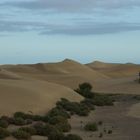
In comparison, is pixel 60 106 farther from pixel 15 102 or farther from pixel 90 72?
pixel 90 72

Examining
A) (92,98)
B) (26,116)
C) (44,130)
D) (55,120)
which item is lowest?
(44,130)

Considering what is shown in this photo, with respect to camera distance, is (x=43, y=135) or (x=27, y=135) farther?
(x=43, y=135)

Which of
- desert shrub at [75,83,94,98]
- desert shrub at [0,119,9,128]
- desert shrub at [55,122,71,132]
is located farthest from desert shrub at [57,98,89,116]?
desert shrub at [75,83,94,98]

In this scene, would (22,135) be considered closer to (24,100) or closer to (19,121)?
(19,121)

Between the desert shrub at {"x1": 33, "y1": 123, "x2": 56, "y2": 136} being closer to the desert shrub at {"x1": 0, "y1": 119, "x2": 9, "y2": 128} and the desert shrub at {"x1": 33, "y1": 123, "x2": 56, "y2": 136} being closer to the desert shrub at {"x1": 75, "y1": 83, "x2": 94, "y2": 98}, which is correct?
the desert shrub at {"x1": 0, "y1": 119, "x2": 9, "y2": 128}

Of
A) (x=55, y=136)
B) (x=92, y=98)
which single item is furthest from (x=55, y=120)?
(x=92, y=98)

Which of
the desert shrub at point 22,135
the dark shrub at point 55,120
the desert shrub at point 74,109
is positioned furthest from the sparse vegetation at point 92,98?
the desert shrub at point 22,135

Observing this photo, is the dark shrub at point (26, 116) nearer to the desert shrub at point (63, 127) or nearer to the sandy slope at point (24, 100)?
the sandy slope at point (24, 100)

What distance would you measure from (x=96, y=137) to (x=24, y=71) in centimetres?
13815

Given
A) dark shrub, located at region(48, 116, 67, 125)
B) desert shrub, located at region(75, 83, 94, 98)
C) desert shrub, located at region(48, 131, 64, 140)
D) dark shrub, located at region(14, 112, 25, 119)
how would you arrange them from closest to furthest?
desert shrub, located at region(48, 131, 64, 140) < dark shrub, located at region(48, 116, 67, 125) < dark shrub, located at region(14, 112, 25, 119) < desert shrub, located at region(75, 83, 94, 98)

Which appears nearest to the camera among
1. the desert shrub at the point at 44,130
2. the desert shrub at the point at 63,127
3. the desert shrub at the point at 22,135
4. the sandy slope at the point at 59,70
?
the desert shrub at the point at 22,135

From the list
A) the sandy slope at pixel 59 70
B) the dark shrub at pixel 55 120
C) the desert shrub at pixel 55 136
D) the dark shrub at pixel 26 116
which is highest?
the sandy slope at pixel 59 70

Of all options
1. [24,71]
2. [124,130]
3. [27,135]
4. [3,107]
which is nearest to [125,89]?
[3,107]

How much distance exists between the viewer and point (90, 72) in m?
172
